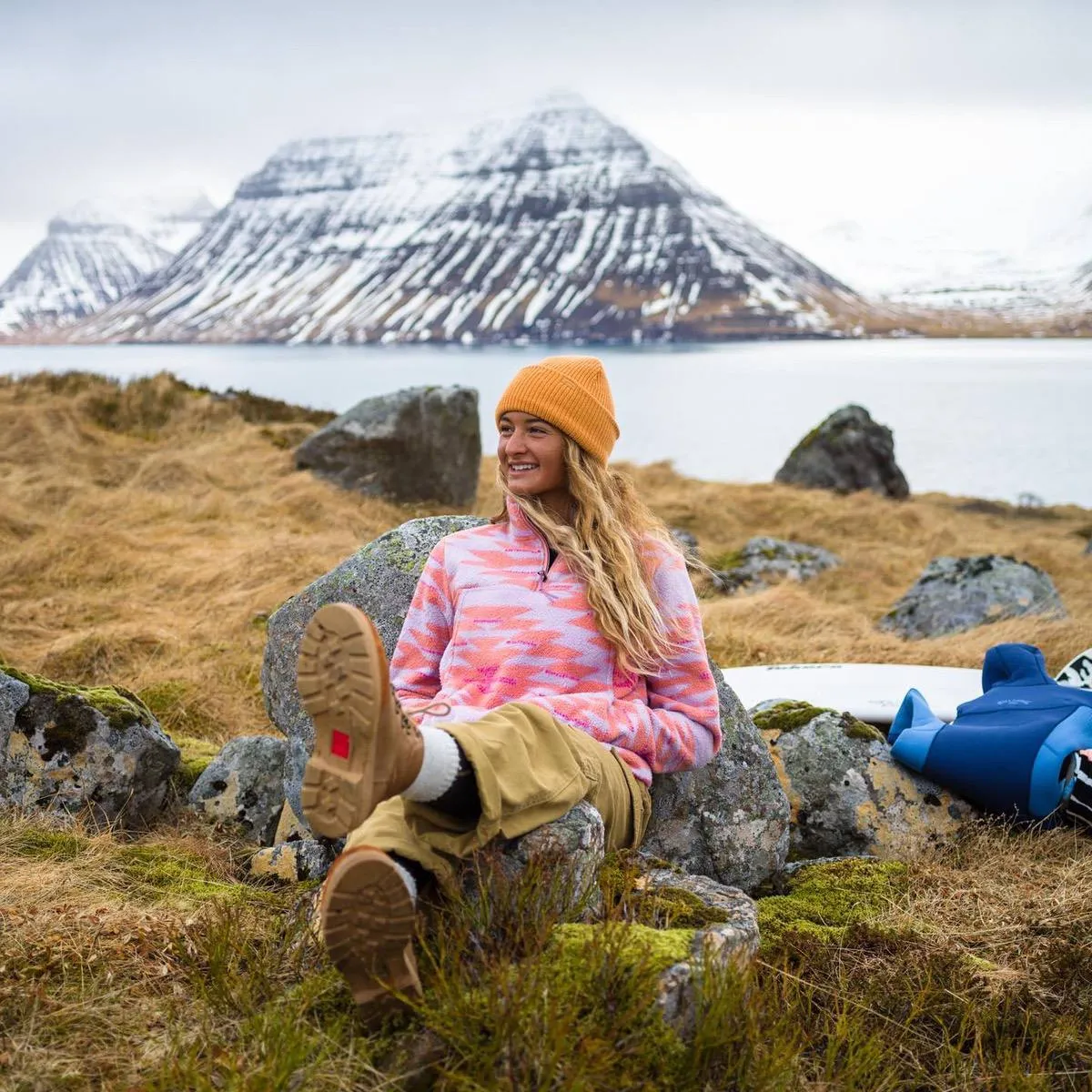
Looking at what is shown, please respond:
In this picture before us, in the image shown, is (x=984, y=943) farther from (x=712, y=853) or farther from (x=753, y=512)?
(x=753, y=512)

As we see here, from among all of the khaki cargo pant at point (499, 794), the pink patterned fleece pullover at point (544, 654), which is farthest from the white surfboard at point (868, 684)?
the khaki cargo pant at point (499, 794)

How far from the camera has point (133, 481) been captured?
12344mm

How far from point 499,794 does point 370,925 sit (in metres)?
0.47

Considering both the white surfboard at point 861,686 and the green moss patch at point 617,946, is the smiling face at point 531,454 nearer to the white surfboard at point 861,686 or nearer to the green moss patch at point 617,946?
the green moss patch at point 617,946

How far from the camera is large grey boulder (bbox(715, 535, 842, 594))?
11180mm

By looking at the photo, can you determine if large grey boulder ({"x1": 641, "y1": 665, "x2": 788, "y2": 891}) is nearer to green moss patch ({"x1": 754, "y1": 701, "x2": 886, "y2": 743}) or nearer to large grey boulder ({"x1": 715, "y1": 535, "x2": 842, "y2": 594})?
green moss patch ({"x1": 754, "y1": 701, "x2": 886, "y2": 743})

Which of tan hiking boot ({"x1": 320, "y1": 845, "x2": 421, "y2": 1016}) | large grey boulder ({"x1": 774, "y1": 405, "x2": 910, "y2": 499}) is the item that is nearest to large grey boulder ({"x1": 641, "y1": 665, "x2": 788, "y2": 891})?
tan hiking boot ({"x1": 320, "y1": 845, "x2": 421, "y2": 1016})

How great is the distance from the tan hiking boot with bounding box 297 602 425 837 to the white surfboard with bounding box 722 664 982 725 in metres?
3.22

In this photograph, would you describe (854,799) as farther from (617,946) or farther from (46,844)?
(46,844)

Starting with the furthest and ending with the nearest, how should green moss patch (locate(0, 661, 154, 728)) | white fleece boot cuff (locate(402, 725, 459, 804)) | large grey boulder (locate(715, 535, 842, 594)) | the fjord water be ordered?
the fjord water, large grey boulder (locate(715, 535, 842, 594)), green moss patch (locate(0, 661, 154, 728)), white fleece boot cuff (locate(402, 725, 459, 804))

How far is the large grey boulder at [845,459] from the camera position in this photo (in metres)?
19.6

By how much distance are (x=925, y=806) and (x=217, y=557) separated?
6894mm

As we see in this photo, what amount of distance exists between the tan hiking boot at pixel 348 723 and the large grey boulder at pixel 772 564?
29.2 feet

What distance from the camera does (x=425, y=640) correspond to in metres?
3.42
